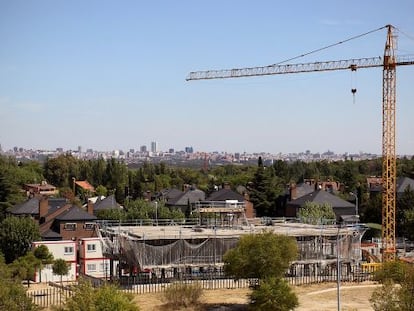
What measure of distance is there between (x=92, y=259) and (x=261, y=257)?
87.4 ft

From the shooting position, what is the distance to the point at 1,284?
2592cm

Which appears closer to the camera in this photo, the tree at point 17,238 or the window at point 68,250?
the window at point 68,250

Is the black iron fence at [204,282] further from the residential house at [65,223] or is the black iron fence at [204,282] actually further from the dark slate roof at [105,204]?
the dark slate roof at [105,204]

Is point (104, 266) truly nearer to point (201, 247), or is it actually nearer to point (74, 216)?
point (74, 216)

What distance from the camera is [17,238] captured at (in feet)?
185

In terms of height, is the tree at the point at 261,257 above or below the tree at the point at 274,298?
above

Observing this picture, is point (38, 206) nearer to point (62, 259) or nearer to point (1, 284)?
point (62, 259)

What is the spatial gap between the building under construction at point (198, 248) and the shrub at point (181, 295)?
986 cm

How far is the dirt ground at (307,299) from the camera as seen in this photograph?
116 feet

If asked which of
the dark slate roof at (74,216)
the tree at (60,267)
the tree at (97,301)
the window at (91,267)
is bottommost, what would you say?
the window at (91,267)

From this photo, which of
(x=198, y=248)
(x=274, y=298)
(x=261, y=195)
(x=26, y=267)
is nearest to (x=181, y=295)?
(x=274, y=298)

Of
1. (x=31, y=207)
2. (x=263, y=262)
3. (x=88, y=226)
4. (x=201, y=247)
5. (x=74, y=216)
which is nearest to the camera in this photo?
(x=263, y=262)

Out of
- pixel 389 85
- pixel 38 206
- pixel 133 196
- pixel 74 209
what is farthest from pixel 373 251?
pixel 133 196

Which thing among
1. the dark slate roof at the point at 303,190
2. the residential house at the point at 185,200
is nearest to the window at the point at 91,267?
the residential house at the point at 185,200
